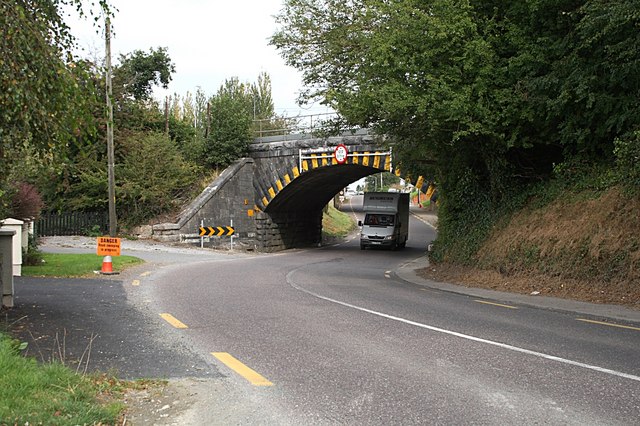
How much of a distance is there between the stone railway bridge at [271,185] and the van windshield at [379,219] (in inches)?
108

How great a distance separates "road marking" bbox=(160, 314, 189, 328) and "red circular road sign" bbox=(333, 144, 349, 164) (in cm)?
2336

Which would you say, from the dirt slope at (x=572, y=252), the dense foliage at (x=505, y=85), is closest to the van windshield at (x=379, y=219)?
the dense foliage at (x=505, y=85)

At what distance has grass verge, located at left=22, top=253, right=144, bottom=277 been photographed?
1567 cm

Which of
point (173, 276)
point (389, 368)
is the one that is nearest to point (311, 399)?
point (389, 368)

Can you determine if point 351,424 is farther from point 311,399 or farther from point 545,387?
point 545,387

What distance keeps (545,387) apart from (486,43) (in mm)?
10751

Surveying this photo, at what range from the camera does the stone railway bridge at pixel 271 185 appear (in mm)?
32125

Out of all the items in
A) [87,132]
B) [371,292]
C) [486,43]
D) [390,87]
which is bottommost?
[371,292]

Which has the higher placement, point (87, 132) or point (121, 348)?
point (87, 132)

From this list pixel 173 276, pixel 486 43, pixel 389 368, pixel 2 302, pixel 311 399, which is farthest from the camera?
pixel 173 276

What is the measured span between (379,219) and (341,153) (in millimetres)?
6969

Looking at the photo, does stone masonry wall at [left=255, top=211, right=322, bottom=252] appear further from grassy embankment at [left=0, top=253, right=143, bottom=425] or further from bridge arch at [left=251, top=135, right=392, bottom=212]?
A: grassy embankment at [left=0, top=253, right=143, bottom=425]

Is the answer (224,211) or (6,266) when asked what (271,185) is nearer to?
(224,211)

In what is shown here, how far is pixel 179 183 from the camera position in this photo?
3459 centimetres
